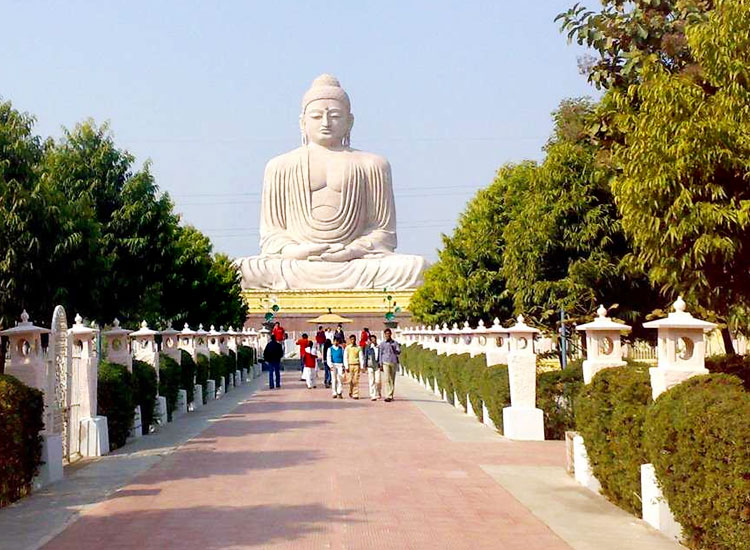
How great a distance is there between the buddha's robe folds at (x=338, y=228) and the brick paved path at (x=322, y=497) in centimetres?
4477

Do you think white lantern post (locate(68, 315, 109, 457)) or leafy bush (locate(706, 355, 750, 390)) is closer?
leafy bush (locate(706, 355, 750, 390))

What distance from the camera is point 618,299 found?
2423 centimetres

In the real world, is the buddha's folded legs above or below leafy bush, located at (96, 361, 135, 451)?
above

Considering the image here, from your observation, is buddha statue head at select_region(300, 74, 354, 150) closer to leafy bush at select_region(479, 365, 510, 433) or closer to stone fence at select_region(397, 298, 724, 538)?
stone fence at select_region(397, 298, 724, 538)

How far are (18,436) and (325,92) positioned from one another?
5358 centimetres

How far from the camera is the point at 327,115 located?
63.3 meters

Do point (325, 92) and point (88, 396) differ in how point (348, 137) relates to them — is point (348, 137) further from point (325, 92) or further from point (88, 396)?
point (88, 396)

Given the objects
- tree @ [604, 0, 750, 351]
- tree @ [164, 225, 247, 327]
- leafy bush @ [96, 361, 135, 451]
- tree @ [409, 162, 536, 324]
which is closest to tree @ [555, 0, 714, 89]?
tree @ [604, 0, 750, 351]

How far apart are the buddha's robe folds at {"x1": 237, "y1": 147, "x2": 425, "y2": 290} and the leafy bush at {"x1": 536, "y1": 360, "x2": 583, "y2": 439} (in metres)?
46.0

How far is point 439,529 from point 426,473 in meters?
3.50

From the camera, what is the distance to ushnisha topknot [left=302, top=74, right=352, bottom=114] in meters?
63.4

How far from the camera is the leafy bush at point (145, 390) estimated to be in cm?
1759

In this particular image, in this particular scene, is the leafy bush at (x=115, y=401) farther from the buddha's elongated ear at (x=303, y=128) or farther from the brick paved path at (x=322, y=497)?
the buddha's elongated ear at (x=303, y=128)

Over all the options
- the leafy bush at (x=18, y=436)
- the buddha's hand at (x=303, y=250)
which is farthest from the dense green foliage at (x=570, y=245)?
the buddha's hand at (x=303, y=250)
